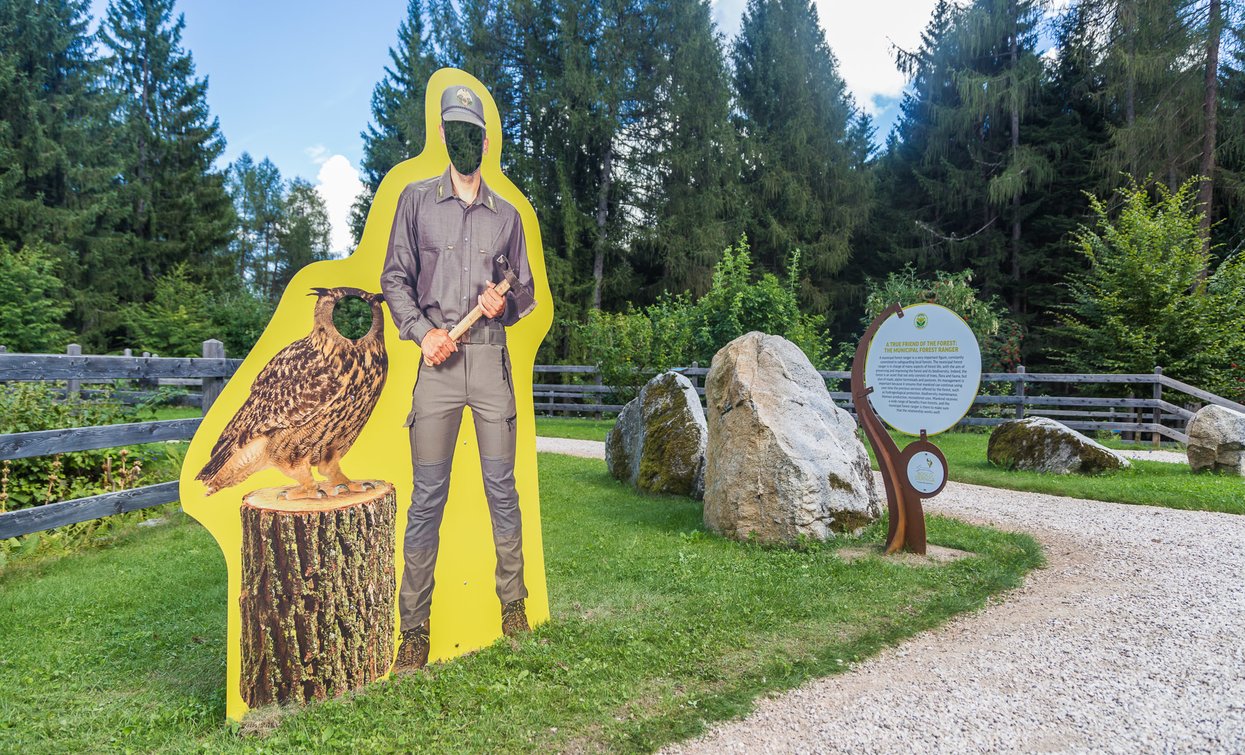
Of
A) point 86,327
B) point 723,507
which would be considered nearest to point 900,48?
point 723,507

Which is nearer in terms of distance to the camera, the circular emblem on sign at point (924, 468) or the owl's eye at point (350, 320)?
the owl's eye at point (350, 320)

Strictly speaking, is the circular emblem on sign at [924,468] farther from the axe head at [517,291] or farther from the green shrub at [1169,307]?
the green shrub at [1169,307]

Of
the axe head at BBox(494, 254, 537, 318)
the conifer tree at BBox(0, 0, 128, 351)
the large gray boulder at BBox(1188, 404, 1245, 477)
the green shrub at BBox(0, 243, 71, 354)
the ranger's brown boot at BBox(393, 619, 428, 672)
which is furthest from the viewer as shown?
the conifer tree at BBox(0, 0, 128, 351)

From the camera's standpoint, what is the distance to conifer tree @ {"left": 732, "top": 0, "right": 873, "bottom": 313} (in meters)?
25.1

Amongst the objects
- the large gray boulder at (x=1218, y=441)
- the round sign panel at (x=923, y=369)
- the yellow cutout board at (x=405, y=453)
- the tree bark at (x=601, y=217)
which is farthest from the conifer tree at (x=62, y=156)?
the large gray boulder at (x=1218, y=441)

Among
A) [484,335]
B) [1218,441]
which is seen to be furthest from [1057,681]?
[1218,441]

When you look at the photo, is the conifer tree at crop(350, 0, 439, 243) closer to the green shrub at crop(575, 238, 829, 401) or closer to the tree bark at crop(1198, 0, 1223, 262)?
the green shrub at crop(575, 238, 829, 401)

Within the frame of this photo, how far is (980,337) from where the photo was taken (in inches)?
673

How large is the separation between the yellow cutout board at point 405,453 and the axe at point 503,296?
71 millimetres

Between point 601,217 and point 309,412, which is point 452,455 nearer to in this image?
point 309,412

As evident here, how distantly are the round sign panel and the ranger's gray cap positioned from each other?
375cm

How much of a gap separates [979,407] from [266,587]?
1647cm

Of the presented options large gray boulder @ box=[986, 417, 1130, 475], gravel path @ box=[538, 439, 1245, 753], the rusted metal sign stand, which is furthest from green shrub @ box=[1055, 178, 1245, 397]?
the rusted metal sign stand

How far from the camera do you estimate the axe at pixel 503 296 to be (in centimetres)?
354
